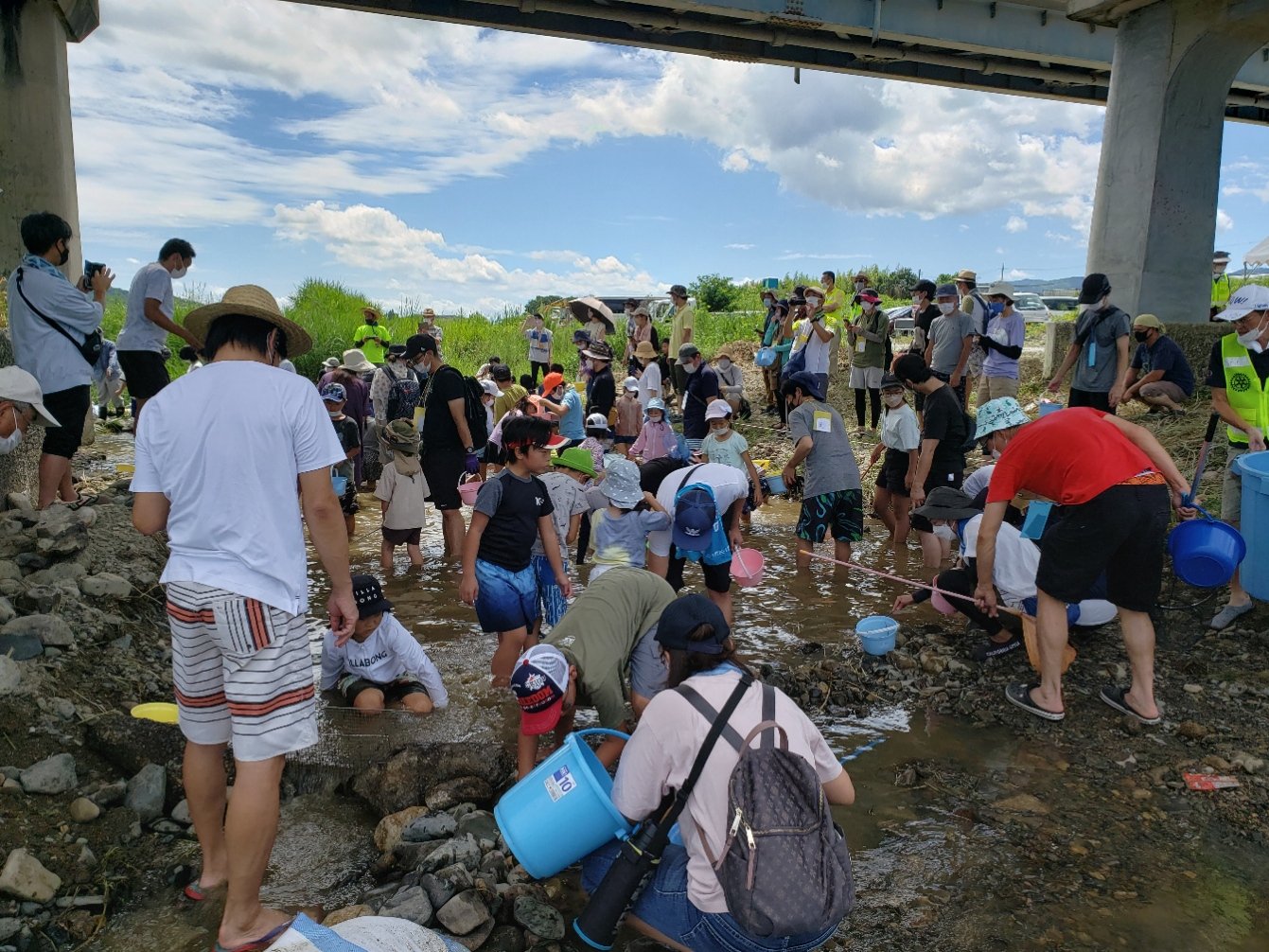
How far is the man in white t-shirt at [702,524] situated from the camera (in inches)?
203

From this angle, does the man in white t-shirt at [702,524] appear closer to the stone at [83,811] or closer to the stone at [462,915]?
the stone at [462,915]

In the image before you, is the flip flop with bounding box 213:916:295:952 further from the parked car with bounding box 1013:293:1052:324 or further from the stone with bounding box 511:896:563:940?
the parked car with bounding box 1013:293:1052:324

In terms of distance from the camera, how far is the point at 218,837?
3.15 m

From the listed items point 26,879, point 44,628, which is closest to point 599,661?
point 26,879

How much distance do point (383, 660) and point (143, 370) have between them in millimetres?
4424

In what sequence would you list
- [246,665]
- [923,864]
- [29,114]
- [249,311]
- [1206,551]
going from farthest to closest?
[29,114] → [1206,551] → [923,864] → [249,311] → [246,665]

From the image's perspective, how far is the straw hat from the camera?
2922 mm

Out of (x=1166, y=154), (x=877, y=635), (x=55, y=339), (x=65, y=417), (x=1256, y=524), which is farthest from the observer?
(x=1166, y=154)

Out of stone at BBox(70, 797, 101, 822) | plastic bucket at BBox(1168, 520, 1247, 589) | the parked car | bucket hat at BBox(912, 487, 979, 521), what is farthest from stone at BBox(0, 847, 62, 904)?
the parked car

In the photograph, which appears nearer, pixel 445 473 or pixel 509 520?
pixel 509 520

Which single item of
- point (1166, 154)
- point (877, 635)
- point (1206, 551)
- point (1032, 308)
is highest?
point (1166, 154)

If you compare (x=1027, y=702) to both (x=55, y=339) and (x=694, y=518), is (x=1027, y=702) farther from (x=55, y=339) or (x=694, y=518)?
(x=55, y=339)

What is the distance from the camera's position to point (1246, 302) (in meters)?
5.52

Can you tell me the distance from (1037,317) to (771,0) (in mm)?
17341
